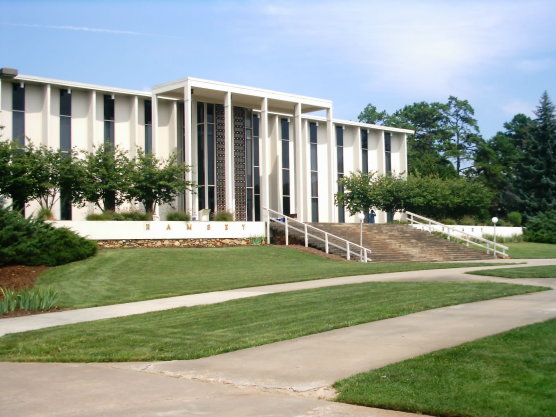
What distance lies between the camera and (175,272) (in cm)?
2356

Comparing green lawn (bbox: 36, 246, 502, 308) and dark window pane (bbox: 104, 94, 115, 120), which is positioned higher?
dark window pane (bbox: 104, 94, 115, 120)

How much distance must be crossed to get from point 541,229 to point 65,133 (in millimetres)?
38029

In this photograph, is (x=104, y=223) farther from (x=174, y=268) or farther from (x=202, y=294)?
(x=202, y=294)

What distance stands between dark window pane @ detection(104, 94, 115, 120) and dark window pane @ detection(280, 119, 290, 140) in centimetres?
1389

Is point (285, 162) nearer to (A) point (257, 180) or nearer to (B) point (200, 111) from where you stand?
(A) point (257, 180)

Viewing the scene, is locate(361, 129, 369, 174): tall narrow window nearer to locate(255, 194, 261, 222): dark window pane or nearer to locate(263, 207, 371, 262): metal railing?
locate(255, 194, 261, 222): dark window pane

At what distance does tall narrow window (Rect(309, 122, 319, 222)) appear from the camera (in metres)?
51.7

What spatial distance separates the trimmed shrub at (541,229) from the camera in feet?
169

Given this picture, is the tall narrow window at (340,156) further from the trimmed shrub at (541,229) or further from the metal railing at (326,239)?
the metal railing at (326,239)

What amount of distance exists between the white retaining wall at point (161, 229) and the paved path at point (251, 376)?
20441 millimetres

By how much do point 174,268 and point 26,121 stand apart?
1891cm

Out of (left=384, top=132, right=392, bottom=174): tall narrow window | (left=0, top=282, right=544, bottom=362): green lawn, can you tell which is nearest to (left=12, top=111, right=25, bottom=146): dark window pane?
(left=0, top=282, right=544, bottom=362): green lawn

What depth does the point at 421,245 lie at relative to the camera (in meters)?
35.3

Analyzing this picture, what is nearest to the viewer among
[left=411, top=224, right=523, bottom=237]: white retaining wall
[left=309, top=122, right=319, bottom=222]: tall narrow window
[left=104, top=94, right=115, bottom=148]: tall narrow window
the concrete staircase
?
the concrete staircase
